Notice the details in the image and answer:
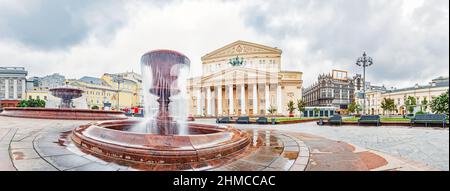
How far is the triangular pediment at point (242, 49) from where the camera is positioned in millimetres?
57844

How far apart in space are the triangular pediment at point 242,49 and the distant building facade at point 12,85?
62323 millimetres

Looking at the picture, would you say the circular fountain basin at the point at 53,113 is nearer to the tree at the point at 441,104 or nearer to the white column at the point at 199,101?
the tree at the point at 441,104

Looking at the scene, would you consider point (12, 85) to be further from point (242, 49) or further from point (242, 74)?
point (242, 49)

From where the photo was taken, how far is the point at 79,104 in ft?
155

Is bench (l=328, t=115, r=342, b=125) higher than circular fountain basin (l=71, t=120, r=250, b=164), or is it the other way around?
circular fountain basin (l=71, t=120, r=250, b=164)

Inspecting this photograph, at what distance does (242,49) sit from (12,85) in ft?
243

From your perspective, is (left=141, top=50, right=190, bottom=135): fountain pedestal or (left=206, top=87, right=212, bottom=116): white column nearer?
(left=141, top=50, right=190, bottom=135): fountain pedestal

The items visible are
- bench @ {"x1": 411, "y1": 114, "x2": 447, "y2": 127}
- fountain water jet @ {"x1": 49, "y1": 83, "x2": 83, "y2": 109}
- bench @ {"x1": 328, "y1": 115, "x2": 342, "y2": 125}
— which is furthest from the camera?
fountain water jet @ {"x1": 49, "y1": 83, "x2": 83, "y2": 109}

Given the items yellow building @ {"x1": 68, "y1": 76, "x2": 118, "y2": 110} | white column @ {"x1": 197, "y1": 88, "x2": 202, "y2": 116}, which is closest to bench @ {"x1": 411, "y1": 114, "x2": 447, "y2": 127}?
white column @ {"x1": 197, "y1": 88, "x2": 202, "y2": 116}

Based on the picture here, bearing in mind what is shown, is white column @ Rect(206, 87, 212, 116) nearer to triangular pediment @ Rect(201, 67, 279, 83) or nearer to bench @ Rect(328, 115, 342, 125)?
triangular pediment @ Rect(201, 67, 279, 83)

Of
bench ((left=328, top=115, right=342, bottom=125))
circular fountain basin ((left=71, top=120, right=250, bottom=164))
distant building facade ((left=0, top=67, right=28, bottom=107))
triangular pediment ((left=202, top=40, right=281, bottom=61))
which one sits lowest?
bench ((left=328, top=115, right=342, bottom=125))

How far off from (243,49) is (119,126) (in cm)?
5470

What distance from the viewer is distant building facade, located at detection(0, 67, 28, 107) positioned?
56.0 meters
